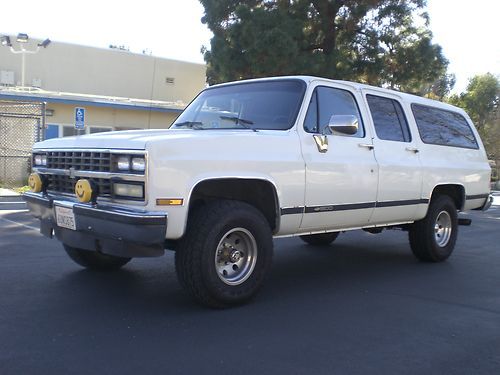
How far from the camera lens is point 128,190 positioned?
14.3 feet

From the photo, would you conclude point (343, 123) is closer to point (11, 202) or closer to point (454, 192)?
point (454, 192)

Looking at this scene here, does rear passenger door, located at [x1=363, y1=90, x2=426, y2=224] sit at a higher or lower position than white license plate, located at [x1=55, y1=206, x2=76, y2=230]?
higher

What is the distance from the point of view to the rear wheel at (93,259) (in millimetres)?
5930

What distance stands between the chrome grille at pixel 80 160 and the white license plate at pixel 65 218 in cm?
37

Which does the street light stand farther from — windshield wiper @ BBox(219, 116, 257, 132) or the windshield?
windshield wiper @ BBox(219, 116, 257, 132)

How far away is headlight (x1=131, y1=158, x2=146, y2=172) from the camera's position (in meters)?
4.23

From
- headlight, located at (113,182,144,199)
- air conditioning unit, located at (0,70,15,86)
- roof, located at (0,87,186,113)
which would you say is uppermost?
air conditioning unit, located at (0,70,15,86)

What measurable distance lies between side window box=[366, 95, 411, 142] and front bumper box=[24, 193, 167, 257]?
3051mm

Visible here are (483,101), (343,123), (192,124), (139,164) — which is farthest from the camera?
(483,101)

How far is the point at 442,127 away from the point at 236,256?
388cm

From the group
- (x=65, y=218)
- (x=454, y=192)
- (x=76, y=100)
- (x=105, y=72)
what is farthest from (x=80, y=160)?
(x=105, y=72)

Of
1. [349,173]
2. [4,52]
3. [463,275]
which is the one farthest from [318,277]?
[4,52]

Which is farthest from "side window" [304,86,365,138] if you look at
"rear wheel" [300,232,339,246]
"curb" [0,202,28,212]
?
"curb" [0,202,28,212]

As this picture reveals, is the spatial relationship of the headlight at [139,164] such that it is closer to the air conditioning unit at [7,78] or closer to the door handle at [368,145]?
the door handle at [368,145]
